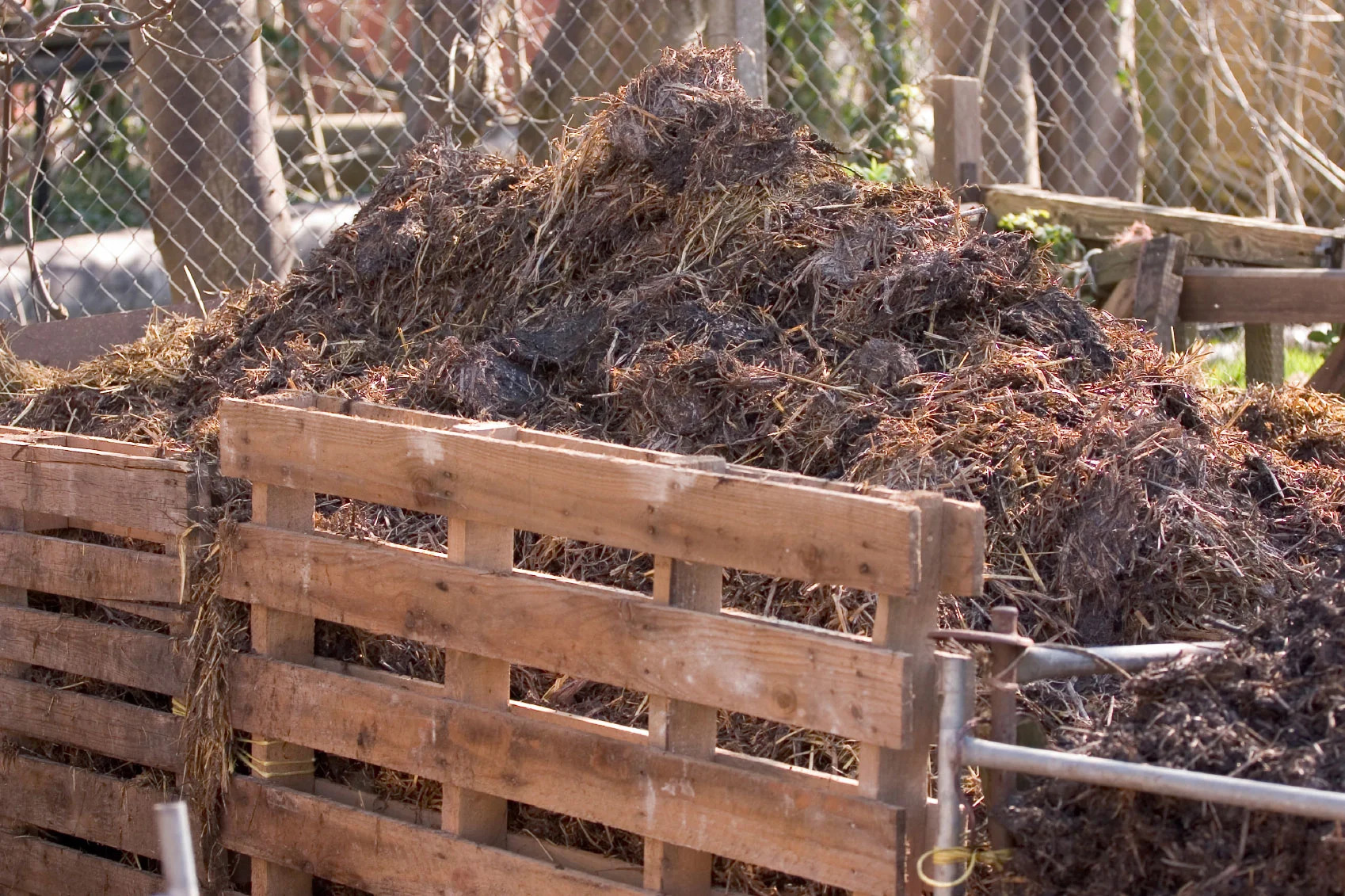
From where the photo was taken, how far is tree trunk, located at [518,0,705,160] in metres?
6.97

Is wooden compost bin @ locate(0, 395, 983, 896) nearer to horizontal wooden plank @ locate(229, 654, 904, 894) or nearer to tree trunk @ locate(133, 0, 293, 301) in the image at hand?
horizontal wooden plank @ locate(229, 654, 904, 894)

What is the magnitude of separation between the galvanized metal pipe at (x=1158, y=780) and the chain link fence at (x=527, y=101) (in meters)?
2.91

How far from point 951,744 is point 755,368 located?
143cm

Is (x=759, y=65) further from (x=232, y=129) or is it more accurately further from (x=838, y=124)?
(x=838, y=124)

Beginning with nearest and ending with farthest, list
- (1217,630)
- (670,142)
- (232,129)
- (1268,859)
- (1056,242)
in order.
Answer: (1268,859) < (1217,630) < (670,142) < (232,129) < (1056,242)

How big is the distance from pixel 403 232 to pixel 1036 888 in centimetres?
292

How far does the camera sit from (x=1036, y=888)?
2.38 meters

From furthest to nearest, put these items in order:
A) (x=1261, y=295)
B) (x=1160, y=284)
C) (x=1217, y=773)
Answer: (x=1160, y=284) < (x=1261, y=295) < (x=1217, y=773)

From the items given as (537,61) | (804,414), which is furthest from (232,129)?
(804,414)

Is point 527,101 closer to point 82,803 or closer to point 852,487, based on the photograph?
point 82,803

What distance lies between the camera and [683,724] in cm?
275

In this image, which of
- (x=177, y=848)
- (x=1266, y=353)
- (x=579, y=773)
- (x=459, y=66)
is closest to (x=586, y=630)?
(x=579, y=773)

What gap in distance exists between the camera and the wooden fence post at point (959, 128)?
22.0 ft

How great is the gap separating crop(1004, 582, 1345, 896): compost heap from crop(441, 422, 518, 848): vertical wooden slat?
1.15 meters
